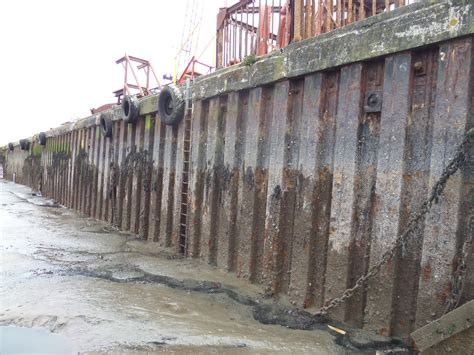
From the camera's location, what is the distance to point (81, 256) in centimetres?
677

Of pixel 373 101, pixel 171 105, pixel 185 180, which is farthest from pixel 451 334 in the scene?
pixel 171 105

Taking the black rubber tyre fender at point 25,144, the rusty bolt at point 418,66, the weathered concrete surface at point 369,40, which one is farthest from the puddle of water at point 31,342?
the black rubber tyre fender at point 25,144

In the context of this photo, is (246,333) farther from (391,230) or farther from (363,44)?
(363,44)

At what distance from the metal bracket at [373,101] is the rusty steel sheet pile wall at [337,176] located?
11 millimetres

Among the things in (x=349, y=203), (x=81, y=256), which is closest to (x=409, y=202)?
(x=349, y=203)

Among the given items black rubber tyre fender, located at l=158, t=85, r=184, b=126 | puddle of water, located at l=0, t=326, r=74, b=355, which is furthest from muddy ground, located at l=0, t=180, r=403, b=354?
black rubber tyre fender, located at l=158, t=85, r=184, b=126

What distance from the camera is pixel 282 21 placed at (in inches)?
245

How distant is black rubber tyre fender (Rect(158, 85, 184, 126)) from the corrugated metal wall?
1.22 ft

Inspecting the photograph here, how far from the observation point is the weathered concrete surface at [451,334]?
265 centimetres

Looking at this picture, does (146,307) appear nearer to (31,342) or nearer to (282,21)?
(31,342)

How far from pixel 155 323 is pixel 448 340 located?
2.55 metres

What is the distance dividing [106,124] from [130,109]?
6.42 ft

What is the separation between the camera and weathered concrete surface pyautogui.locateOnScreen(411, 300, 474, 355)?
265 cm

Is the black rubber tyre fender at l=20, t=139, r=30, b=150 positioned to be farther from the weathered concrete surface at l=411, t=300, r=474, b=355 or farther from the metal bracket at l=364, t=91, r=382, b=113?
the weathered concrete surface at l=411, t=300, r=474, b=355
